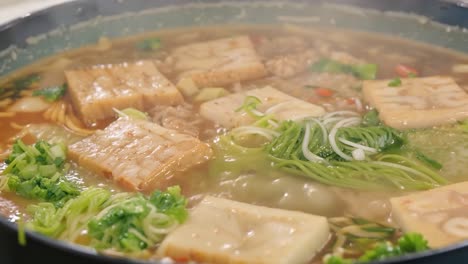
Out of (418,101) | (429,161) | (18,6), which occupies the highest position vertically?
(18,6)

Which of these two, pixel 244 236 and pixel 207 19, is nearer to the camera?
pixel 244 236

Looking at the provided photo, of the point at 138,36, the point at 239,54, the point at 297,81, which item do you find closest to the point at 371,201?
the point at 297,81

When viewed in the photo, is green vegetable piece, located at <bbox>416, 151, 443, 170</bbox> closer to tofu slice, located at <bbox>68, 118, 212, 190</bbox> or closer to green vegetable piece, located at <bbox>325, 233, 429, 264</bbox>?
green vegetable piece, located at <bbox>325, 233, 429, 264</bbox>

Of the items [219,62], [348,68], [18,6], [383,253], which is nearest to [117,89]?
[219,62]

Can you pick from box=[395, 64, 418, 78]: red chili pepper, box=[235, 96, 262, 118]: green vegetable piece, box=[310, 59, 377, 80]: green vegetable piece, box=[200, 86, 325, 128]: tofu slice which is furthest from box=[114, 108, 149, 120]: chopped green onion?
box=[395, 64, 418, 78]: red chili pepper

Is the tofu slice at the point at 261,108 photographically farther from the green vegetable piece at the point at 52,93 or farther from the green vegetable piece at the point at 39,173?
the green vegetable piece at the point at 52,93

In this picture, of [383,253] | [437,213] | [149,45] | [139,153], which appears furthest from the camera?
[149,45]

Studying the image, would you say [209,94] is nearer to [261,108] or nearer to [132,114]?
[261,108]
